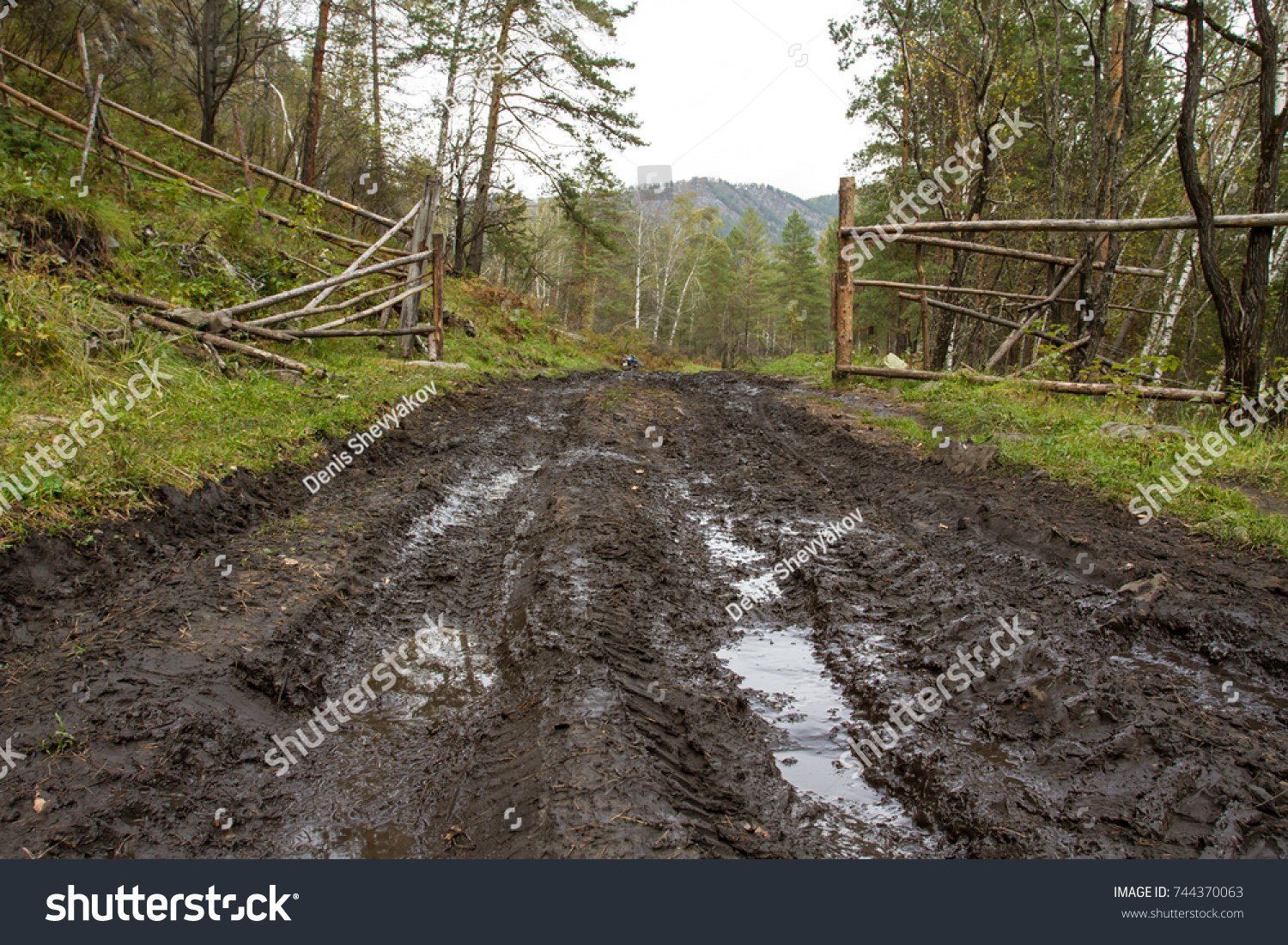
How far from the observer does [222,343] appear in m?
6.71

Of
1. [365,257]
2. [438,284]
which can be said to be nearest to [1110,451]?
[365,257]

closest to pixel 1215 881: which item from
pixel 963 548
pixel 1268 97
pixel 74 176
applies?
pixel 963 548

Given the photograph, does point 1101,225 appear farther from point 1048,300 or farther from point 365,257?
point 365,257

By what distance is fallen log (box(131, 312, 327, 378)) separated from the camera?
6418 millimetres

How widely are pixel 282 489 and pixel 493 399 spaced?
17.1 ft

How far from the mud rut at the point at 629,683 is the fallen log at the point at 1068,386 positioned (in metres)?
2.89

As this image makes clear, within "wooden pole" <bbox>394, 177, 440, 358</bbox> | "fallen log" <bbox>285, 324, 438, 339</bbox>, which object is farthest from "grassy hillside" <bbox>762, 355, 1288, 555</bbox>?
"wooden pole" <bbox>394, 177, 440, 358</bbox>

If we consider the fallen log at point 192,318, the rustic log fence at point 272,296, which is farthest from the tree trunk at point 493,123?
the fallen log at point 192,318

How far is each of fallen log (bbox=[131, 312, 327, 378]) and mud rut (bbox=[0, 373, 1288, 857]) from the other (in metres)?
2.34

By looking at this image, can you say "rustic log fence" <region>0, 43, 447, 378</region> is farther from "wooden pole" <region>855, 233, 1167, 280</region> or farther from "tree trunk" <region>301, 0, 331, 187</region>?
"wooden pole" <region>855, 233, 1167, 280</region>

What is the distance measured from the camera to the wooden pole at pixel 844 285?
414 inches

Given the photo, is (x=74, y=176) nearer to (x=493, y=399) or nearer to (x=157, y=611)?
(x=493, y=399)

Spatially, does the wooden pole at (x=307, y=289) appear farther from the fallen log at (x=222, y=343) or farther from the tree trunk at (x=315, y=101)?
the tree trunk at (x=315, y=101)

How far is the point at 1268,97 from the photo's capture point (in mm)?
6453
